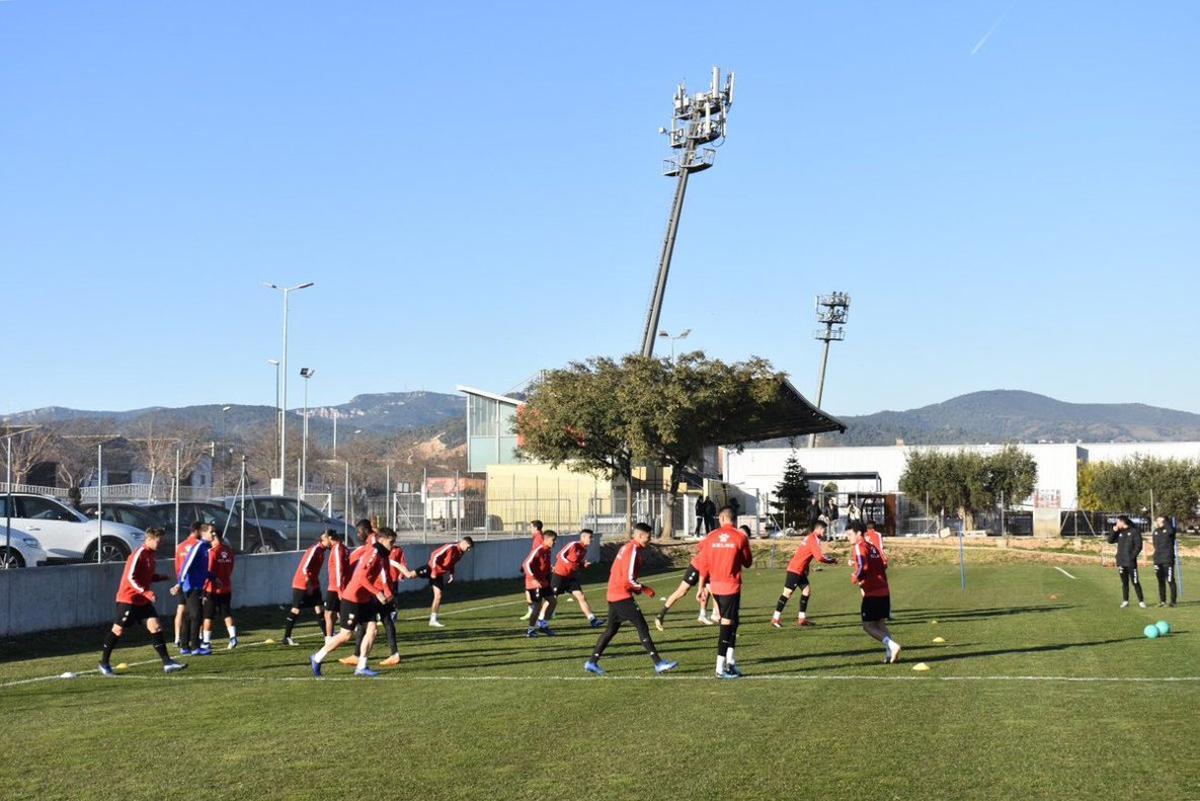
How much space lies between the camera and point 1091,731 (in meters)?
11.4

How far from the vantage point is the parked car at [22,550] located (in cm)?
2467

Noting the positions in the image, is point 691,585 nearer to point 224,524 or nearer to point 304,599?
point 304,599

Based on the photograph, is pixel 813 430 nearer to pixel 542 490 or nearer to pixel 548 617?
pixel 542 490

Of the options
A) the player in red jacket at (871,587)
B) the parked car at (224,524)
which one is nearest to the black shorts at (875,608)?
the player in red jacket at (871,587)

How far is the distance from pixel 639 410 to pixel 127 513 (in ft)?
90.4

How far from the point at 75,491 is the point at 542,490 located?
37300mm

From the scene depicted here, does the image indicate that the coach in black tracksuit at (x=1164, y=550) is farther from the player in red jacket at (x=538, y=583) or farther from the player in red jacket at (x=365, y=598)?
the player in red jacket at (x=365, y=598)

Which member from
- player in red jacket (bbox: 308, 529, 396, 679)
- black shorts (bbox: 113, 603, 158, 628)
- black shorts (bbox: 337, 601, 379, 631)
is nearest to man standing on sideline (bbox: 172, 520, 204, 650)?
black shorts (bbox: 113, 603, 158, 628)

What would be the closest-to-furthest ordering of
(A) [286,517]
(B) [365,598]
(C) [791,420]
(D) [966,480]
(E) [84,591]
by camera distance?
(B) [365,598]
(E) [84,591]
(A) [286,517]
(C) [791,420]
(D) [966,480]

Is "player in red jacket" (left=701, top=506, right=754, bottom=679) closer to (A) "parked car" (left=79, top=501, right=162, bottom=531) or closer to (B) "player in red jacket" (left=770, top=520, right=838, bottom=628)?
(B) "player in red jacket" (left=770, top=520, right=838, bottom=628)

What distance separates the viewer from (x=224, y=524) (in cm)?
2930

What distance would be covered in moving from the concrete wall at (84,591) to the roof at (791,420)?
107 feet

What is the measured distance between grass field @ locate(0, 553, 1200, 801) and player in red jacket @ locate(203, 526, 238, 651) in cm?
55

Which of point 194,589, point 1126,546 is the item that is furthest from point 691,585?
point 1126,546
